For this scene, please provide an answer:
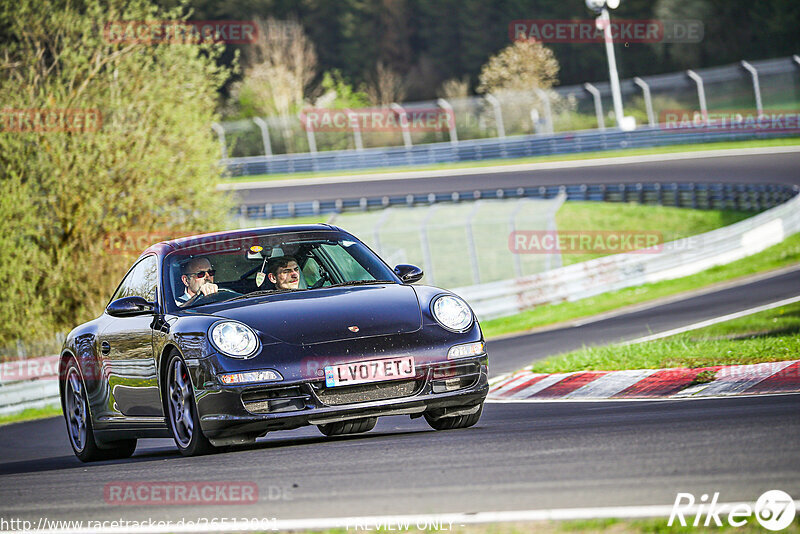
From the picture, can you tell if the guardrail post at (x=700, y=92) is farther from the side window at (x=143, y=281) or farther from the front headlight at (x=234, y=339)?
the front headlight at (x=234, y=339)

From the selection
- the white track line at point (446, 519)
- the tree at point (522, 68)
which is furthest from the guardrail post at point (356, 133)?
the white track line at point (446, 519)

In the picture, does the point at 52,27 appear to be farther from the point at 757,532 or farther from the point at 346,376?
the point at 757,532

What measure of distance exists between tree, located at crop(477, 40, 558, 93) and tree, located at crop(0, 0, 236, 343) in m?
45.5

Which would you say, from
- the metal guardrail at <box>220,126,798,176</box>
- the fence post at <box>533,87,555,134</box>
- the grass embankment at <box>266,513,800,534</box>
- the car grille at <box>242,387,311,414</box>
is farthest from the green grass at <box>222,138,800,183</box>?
the grass embankment at <box>266,513,800,534</box>

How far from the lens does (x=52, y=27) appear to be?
24297mm

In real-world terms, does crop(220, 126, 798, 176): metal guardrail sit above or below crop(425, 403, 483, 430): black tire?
below

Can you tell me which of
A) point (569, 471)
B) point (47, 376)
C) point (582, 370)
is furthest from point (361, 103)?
point (569, 471)

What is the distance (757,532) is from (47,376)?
1592 cm

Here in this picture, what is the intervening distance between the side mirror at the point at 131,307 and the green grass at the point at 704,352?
4172mm

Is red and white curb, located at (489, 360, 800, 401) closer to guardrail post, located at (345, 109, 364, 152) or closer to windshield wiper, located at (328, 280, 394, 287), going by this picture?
windshield wiper, located at (328, 280, 394, 287)

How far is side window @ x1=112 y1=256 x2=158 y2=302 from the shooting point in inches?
343

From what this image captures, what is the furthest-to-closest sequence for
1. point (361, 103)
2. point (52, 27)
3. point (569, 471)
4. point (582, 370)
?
A: point (361, 103)
point (52, 27)
point (582, 370)
point (569, 471)

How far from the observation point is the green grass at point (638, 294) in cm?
2211

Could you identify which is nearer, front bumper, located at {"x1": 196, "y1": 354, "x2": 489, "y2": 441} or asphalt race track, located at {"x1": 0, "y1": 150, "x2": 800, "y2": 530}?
asphalt race track, located at {"x1": 0, "y1": 150, "x2": 800, "y2": 530}
